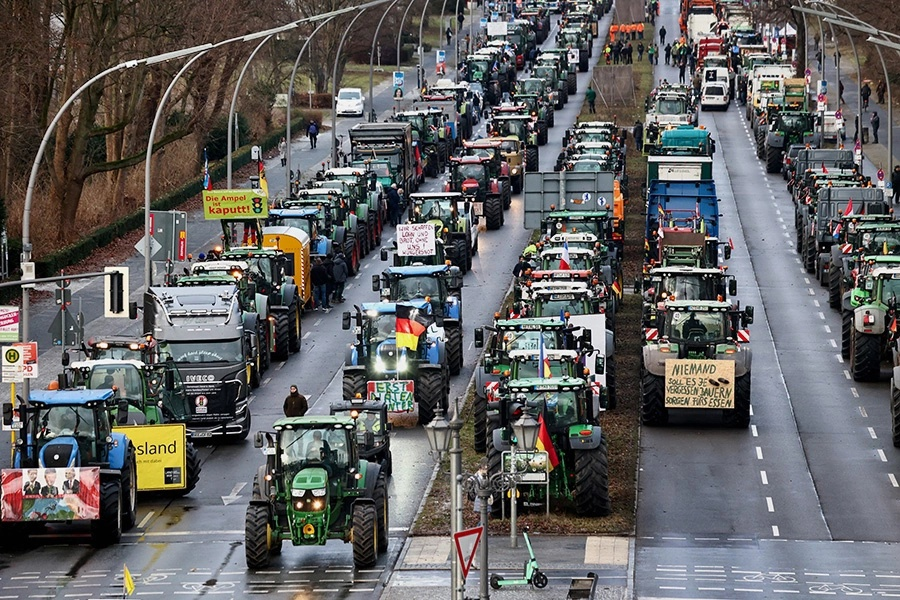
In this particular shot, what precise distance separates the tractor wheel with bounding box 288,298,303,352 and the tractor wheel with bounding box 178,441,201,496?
14915 millimetres

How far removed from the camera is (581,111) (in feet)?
351

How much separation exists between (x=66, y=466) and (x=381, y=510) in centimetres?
514

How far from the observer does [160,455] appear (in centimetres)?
3759

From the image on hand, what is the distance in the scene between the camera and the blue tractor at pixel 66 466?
3338 cm

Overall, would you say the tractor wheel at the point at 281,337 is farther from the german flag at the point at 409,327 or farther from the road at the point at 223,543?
the german flag at the point at 409,327

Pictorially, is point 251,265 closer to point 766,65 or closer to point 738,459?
point 738,459

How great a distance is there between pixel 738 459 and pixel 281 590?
12.9 meters

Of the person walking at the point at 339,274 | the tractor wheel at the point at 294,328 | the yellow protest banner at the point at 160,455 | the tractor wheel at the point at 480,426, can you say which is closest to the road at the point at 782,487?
the tractor wheel at the point at 480,426

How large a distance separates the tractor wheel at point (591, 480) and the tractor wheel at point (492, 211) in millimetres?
38058

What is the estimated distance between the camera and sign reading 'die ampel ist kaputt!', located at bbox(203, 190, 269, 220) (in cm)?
5834

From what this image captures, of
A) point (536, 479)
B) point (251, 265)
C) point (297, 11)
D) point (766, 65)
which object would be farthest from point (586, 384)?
point (297, 11)

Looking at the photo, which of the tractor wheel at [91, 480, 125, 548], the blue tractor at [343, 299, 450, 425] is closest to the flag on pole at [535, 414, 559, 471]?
the tractor wheel at [91, 480, 125, 548]

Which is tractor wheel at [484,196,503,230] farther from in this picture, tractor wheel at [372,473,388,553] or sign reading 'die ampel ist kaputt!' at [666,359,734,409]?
tractor wheel at [372,473,388,553]

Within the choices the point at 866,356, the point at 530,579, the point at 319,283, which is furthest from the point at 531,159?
the point at 530,579
